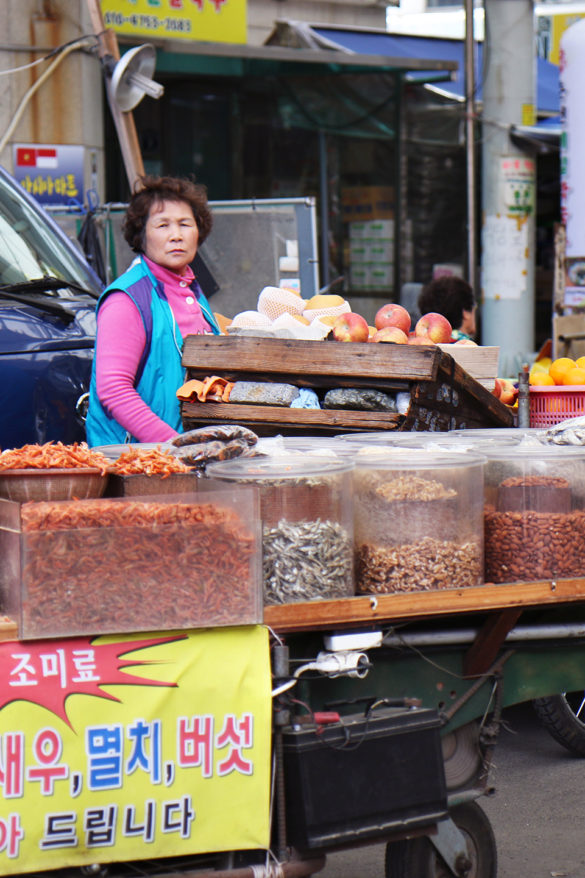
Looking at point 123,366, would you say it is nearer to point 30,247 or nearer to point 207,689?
point 30,247

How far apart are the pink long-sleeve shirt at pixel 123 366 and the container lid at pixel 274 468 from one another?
40.7 inches

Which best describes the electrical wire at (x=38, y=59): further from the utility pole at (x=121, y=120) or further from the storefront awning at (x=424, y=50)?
Result: the storefront awning at (x=424, y=50)

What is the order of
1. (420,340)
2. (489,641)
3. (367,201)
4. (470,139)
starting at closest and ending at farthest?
1. (489,641)
2. (420,340)
3. (470,139)
4. (367,201)

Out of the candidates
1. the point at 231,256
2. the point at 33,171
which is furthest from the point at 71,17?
the point at 231,256

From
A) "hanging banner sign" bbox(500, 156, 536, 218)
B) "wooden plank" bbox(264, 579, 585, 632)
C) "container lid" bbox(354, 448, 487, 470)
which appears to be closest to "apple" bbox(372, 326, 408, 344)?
"container lid" bbox(354, 448, 487, 470)

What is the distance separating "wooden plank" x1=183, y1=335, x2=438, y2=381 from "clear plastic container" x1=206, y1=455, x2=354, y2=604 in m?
0.91

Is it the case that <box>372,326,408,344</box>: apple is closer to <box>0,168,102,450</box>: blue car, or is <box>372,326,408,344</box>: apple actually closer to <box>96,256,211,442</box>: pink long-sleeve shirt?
<box>96,256,211,442</box>: pink long-sleeve shirt

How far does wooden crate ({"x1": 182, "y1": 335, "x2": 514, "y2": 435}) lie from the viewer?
3.65 meters

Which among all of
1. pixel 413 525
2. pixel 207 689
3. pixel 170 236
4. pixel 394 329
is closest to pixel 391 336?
pixel 394 329

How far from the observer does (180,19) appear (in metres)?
9.99

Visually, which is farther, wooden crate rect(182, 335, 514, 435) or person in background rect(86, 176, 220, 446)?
person in background rect(86, 176, 220, 446)

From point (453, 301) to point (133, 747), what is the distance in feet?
17.2

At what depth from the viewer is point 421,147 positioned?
12828 mm

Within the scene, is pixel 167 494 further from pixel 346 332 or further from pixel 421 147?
pixel 421 147
